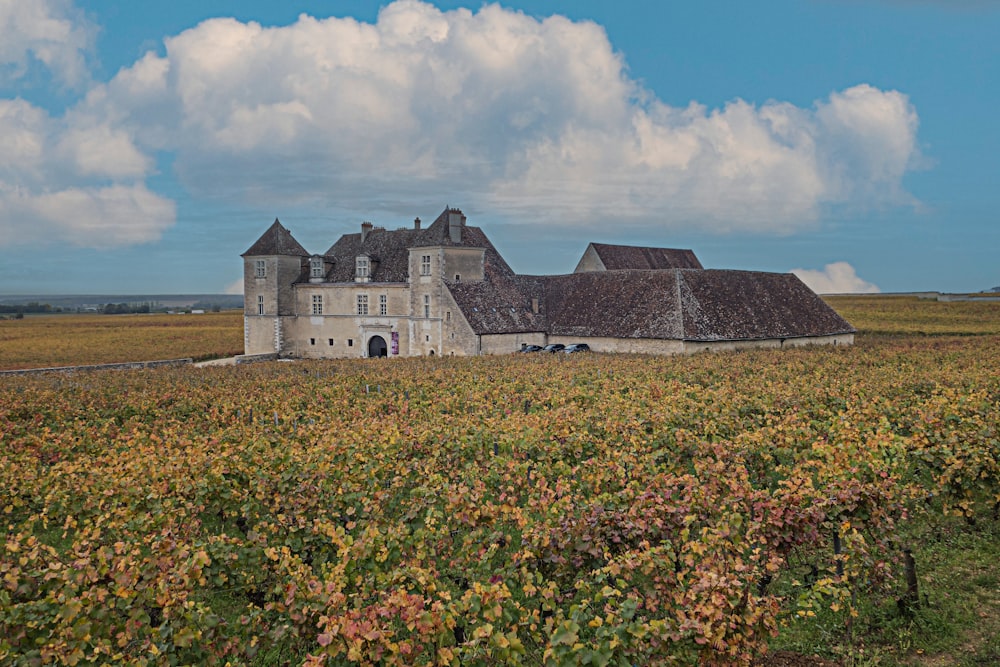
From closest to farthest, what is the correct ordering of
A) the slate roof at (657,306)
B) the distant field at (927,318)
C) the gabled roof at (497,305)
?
the slate roof at (657,306) < the gabled roof at (497,305) < the distant field at (927,318)

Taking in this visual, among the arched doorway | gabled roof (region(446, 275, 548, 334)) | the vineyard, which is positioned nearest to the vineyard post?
the vineyard

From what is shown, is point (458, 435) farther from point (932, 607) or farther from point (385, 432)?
point (932, 607)

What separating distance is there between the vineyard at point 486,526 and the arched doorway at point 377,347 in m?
28.6

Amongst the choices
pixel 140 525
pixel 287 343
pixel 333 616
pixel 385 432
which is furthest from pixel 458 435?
pixel 287 343

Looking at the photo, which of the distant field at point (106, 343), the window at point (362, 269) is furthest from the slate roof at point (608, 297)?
the distant field at point (106, 343)

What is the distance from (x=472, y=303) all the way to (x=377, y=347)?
375 inches

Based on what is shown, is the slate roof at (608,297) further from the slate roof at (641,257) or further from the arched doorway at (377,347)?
the slate roof at (641,257)

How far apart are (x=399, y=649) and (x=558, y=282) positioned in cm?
4303

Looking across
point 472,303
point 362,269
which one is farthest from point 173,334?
point 472,303

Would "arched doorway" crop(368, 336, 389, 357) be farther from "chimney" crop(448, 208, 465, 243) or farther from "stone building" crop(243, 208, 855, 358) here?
"chimney" crop(448, 208, 465, 243)

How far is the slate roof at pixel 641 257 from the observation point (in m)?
57.8

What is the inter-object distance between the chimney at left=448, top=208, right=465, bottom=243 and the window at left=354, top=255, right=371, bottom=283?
765cm

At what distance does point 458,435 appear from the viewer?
12.9 m

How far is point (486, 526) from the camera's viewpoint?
8766mm
